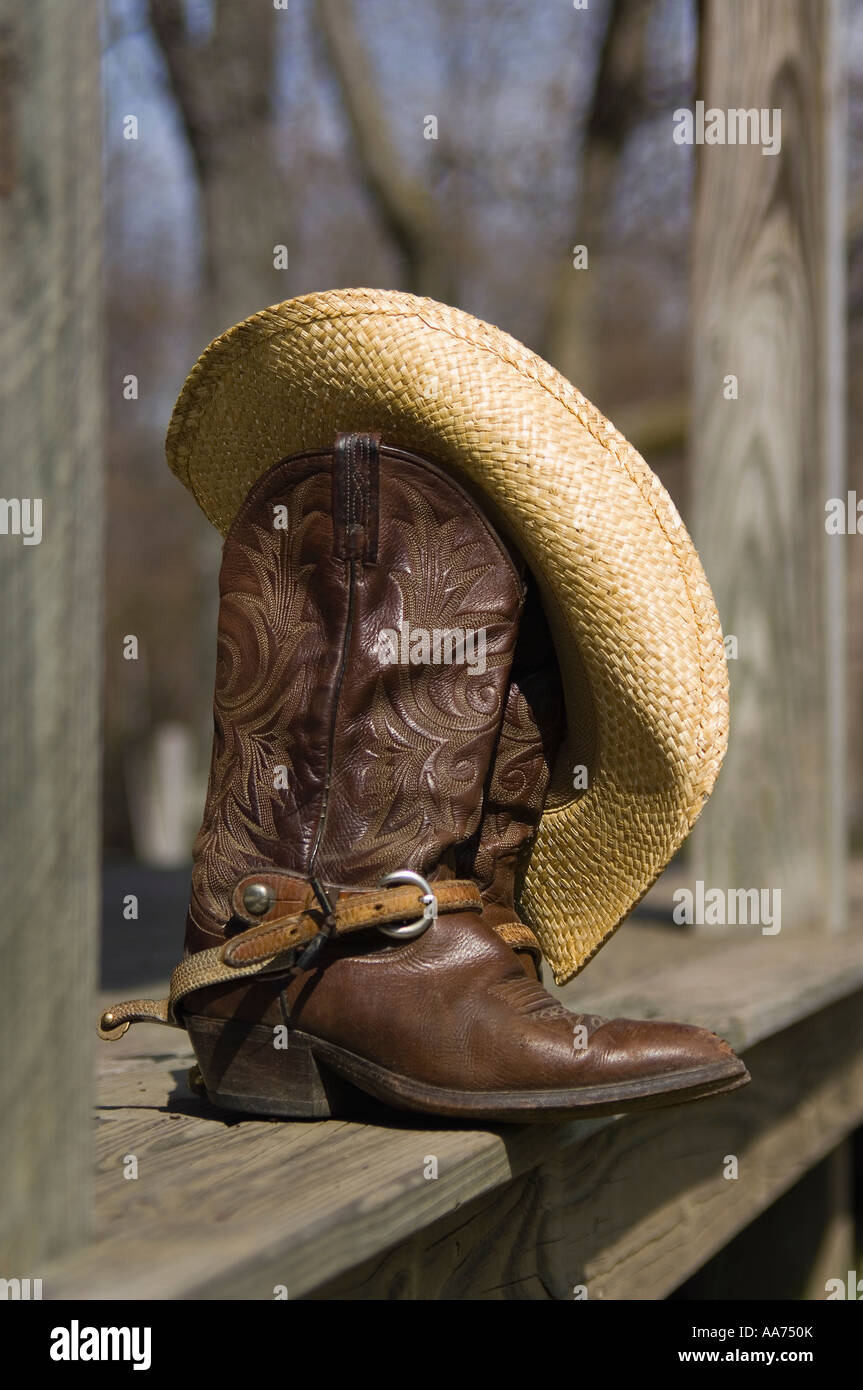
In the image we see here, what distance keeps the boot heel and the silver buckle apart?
0.48 ft

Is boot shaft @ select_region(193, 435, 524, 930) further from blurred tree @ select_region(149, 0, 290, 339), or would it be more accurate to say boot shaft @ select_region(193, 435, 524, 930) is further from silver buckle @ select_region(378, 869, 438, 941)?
blurred tree @ select_region(149, 0, 290, 339)

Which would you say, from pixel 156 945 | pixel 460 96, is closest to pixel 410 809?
pixel 156 945

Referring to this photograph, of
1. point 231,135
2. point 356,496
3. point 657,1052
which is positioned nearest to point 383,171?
point 231,135

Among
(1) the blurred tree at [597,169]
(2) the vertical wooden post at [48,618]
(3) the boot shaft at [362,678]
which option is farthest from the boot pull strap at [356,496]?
(1) the blurred tree at [597,169]

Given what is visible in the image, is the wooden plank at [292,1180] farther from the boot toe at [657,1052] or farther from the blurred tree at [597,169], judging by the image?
the blurred tree at [597,169]

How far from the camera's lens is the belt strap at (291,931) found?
1248 mm

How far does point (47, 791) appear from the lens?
89cm

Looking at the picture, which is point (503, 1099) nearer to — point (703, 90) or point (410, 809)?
point (410, 809)

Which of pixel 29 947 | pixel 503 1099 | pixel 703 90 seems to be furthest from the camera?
pixel 703 90

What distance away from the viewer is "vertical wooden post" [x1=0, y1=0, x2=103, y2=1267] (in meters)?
0.86

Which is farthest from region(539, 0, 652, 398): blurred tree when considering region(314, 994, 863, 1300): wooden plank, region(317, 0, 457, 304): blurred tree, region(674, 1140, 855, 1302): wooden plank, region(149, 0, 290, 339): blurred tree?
region(314, 994, 863, 1300): wooden plank

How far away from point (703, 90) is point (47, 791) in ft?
8.08

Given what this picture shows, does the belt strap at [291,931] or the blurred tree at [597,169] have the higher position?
the blurred tree at [597,169]

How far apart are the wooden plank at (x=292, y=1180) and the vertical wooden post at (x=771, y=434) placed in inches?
34.9
